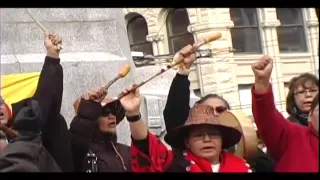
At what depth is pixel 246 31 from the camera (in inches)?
897

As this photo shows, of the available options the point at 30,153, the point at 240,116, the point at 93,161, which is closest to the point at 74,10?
the point at 240,116

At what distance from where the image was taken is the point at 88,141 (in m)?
4.90

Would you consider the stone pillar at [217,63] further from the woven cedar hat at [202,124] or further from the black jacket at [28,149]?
the black jacket at [28,149]

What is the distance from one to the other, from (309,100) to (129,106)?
37.6 inches

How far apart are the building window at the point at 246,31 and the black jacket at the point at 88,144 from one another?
1730 cm

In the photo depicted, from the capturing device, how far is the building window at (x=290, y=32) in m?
22.7

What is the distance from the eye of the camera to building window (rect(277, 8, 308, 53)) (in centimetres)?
2266

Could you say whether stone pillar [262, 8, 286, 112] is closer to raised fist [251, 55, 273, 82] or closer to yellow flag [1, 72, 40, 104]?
yellow flag [1, 72, 40, 104]

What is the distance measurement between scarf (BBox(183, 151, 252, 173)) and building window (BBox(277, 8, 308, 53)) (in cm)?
1804

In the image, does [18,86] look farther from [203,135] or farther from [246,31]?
[246,31]

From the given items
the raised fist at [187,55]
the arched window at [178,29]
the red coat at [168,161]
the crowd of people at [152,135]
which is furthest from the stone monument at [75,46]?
the arched window at [178,29]

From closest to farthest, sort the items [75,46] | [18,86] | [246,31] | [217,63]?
[18,86] < [75,46] < [217,63] < [246,31]

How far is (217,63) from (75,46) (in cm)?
1558

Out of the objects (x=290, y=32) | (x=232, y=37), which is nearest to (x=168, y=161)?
(x=232, y=37)
